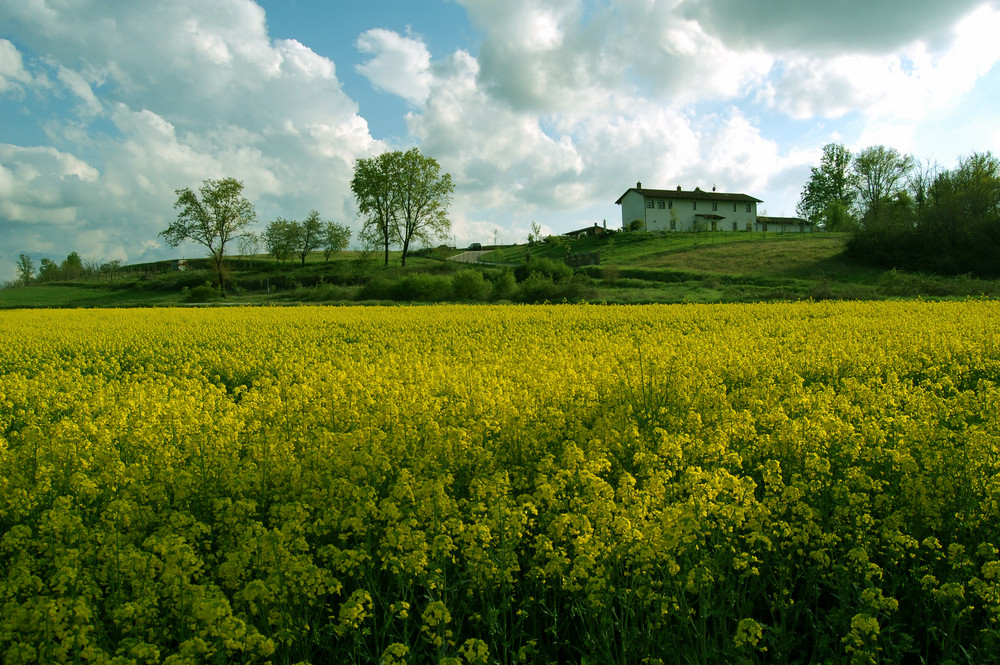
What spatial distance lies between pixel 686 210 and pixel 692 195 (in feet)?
10.3

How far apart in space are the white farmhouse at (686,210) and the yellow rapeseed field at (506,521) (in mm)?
85723

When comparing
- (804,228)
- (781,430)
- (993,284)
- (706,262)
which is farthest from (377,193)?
(804,228)

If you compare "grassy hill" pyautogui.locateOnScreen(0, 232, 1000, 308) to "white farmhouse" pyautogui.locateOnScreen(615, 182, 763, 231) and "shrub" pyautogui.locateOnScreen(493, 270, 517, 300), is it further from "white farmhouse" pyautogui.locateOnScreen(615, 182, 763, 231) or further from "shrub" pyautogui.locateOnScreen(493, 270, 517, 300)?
"white farmhouse" pyautogui.locateOnScreen(615, 182, 763, 231)

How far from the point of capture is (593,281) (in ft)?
141

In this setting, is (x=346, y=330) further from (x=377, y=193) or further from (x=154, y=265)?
(x=154, y=265)

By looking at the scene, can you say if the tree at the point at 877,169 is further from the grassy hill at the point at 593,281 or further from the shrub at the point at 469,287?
the shrub at the point at 469,287

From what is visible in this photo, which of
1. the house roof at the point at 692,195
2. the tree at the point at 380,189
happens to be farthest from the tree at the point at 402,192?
the house roof at the point at 692,195

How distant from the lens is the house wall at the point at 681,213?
300ft

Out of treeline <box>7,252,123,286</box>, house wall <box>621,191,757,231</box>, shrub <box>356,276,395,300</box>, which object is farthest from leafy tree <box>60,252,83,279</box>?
house wall <box>621,191,757,231</box>

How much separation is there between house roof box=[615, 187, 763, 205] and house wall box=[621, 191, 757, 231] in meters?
0.37

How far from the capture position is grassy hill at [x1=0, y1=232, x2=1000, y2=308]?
34719 mm

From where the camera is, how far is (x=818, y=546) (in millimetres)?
4137

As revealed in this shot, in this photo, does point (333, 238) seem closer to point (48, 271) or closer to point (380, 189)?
point (380, 189)

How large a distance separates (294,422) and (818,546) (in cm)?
535
